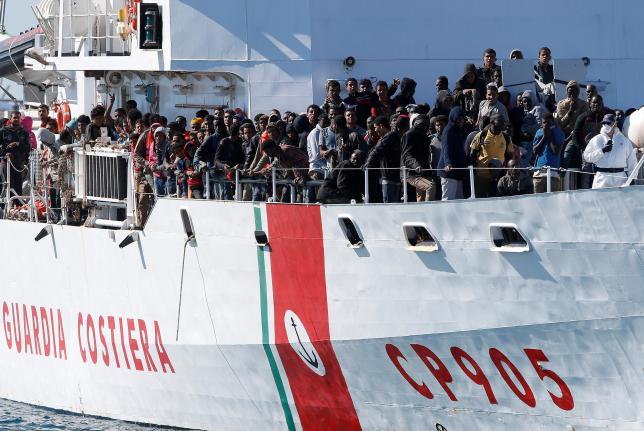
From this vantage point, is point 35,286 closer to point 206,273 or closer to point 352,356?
point 206,273

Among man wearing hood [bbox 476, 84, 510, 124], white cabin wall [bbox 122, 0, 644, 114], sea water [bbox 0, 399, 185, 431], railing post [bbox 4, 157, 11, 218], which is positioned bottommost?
sea water [bbox 0, 399, 185, 431]

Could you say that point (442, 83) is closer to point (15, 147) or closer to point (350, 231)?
point (350, 231)

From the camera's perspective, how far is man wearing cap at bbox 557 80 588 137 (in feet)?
54.3

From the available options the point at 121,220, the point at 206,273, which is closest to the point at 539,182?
the point at 206,273

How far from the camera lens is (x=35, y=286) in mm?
21656

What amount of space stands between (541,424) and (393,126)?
354cm

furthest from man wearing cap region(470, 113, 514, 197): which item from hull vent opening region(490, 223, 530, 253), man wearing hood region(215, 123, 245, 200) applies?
man wearing hood region(215, 123, 245, 200)

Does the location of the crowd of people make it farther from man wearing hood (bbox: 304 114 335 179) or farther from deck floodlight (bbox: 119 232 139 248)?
deck floodlight (bbox: 119 232 139 248)

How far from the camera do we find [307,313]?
1628cm

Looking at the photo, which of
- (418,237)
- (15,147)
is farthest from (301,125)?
(15,147)

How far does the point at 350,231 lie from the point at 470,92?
268 cm

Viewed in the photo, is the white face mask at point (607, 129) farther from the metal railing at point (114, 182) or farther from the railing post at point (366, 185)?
the railing post at point (366, 185)

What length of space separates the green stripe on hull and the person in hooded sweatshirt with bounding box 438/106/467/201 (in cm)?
227

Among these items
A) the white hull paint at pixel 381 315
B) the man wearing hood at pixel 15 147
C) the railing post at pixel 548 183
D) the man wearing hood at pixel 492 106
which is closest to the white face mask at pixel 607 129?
the railing post at pixel 548 183
